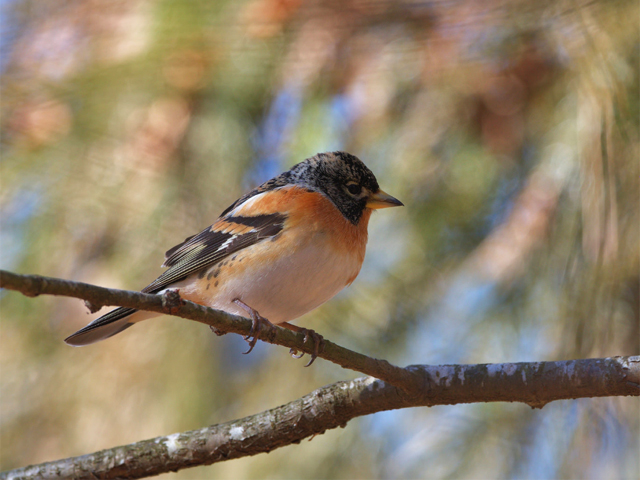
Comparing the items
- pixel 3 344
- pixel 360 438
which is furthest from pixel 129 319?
pixel 360 438

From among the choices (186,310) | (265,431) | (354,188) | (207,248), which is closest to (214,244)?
(207,248)

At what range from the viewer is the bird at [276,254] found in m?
2.55

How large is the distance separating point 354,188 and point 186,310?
1567 mm

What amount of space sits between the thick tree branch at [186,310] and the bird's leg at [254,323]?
0.03 m

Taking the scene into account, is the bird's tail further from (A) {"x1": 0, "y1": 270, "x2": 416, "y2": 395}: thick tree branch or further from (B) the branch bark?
(A) {"x1": 0, "y1": 270, "x2": 416, "y2": 395}: thick tree branch

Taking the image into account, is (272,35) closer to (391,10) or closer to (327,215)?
(391,10)

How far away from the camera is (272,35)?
2.84 m

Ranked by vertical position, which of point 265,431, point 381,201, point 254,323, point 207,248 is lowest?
point 265,431

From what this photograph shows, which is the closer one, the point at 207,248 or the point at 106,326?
the point at 106,326

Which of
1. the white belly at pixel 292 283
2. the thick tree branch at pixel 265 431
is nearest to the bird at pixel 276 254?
the white belly at pixel 292 283

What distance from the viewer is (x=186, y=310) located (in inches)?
61.1

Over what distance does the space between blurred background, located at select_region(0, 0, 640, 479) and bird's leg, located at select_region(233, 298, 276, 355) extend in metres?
0.43

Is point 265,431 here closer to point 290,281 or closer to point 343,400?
point 343,400

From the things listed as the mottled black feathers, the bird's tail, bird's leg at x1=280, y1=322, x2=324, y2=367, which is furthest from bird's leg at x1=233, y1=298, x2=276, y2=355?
the bird's tail
